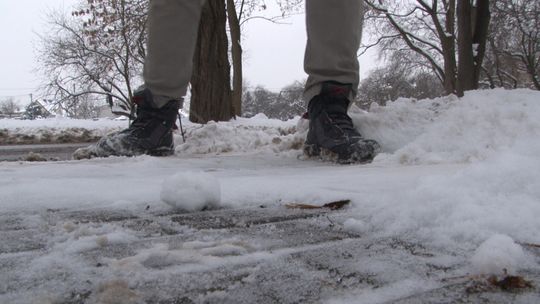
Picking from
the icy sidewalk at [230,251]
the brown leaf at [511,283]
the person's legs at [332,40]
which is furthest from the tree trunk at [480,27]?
the brown leaf at [511,283]

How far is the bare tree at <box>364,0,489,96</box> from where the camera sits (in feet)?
21.3

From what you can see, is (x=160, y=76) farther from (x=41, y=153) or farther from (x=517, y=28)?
(x=517, y=28)

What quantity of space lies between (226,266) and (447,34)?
14574mm

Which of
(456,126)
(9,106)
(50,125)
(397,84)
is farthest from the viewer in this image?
(9,106)

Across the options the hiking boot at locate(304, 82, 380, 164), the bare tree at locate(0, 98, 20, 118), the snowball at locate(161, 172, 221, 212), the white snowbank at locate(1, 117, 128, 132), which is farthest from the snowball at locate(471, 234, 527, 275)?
the bare tree at locate(0, 98, 20, 118)

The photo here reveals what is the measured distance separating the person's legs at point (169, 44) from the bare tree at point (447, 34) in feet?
16.5

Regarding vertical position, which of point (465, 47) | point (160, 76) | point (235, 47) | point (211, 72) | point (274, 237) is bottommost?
point (274, 237)

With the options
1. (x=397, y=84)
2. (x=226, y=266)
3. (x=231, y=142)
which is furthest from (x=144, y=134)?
(x=397, y=84)

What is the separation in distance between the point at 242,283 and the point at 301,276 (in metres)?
0.08

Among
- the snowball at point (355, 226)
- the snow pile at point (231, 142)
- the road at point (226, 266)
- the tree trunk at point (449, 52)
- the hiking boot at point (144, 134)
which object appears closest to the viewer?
the road at point (226, 266)

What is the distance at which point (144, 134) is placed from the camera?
7.94 ft

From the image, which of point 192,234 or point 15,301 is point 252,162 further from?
point 15,301

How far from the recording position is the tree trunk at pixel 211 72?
6199mm

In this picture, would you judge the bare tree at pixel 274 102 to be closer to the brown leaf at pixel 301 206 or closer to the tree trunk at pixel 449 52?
the tree trunk at pixel 449 52
